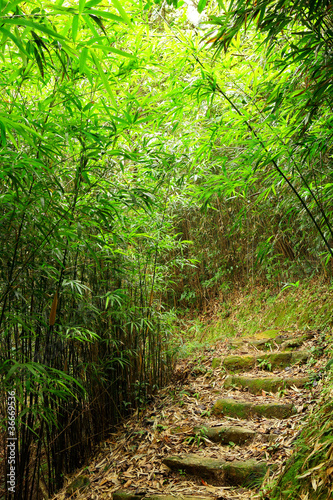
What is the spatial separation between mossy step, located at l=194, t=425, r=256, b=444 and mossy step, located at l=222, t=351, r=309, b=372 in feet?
3.16

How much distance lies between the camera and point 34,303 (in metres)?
2.03

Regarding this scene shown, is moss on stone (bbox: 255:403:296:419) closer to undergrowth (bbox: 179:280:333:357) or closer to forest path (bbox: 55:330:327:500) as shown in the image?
forest path (bbox: 55:330:327:500)

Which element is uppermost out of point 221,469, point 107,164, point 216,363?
point 107,164

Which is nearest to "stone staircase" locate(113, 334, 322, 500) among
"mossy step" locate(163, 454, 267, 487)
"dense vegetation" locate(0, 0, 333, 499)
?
"mossy step" locate(163, 454, 267, 487)

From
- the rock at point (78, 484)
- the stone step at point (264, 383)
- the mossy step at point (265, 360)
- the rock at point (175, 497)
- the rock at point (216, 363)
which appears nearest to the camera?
the rock at point (175, 497)

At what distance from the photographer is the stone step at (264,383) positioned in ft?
8.87

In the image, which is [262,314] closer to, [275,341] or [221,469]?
[275,341]

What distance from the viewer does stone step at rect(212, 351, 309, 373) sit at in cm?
307

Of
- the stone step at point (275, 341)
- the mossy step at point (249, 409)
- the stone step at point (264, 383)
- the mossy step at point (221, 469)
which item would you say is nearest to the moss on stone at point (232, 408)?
the mossy step at point (249, 409)

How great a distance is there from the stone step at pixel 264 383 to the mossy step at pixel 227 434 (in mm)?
567

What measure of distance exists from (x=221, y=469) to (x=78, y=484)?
919 millimetres

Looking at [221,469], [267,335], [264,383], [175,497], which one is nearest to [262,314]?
[267,335]

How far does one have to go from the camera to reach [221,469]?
1.94 m

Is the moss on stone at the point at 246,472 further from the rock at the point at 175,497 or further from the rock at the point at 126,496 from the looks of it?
the rock at the point at 126,496
